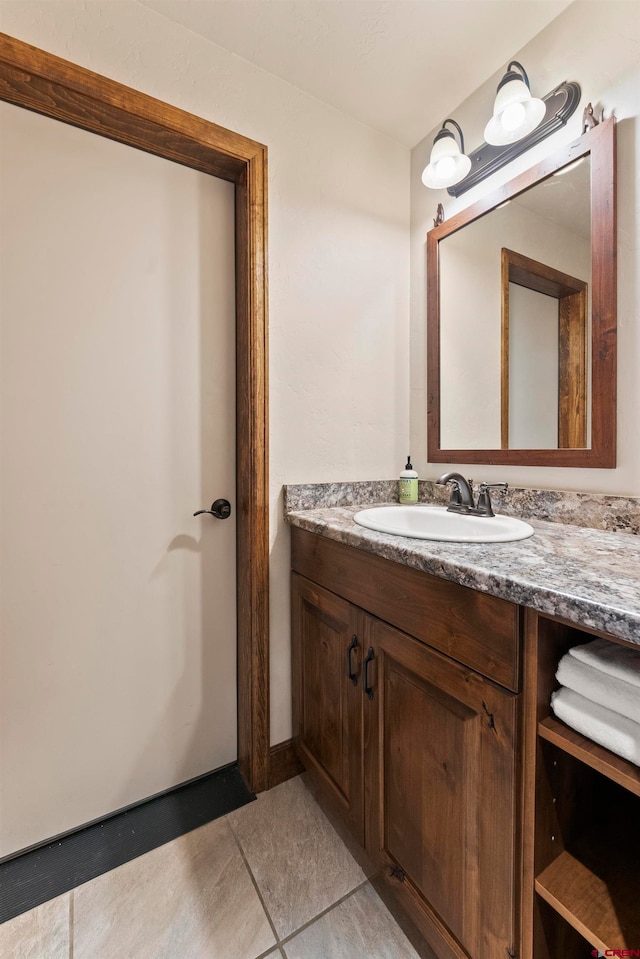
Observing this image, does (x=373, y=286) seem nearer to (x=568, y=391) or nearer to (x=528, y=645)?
(x=568, y=391)

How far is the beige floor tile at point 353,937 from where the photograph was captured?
0.90 metres

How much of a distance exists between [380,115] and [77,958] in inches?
102

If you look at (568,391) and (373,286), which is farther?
(373,286)

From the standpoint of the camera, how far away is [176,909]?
0.99 meters

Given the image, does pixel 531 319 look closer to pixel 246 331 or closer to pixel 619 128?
pixel 619 128

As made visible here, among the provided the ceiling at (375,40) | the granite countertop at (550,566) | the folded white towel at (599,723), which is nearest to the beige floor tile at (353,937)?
the folded white towel at (599,723)

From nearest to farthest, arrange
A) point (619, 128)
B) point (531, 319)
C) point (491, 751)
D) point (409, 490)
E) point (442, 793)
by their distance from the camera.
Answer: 1. point (491, 751)
2. point (442, 793)
3. point (619, 128)
4. point (531, 319)
5. point (409, 490)

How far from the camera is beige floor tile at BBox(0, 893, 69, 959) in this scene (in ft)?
2.96

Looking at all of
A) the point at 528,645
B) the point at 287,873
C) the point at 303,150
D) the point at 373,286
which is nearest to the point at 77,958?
the point at 287,873

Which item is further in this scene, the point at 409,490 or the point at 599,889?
the point at 409,490

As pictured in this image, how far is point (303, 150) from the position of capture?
4.61 ft

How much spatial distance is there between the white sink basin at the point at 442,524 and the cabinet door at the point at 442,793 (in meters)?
0.24

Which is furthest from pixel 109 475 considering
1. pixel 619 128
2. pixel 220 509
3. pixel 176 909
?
pixel 619 128

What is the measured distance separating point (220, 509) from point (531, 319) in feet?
3.88
